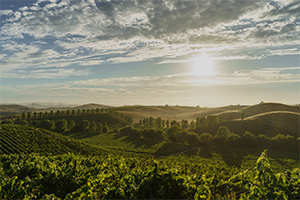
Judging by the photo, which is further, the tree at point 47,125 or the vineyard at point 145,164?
the tree at point 47,125

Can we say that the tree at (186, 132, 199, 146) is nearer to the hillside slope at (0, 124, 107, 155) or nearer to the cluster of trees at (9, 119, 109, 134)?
the hillside slope at (0, 124, 107, 155)

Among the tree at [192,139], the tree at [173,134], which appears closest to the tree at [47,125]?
the tree at [173,134]

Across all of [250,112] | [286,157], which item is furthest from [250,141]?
[250,112]

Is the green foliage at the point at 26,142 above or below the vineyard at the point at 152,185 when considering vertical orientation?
below

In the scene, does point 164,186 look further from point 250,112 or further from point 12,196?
point 250,112

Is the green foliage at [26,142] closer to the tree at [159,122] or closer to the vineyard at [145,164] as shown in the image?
the vineyard at [145,164]

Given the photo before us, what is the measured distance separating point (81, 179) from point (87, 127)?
11539cm

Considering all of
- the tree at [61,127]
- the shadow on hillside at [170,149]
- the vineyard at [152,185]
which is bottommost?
the shadow on hillside at [170,149]

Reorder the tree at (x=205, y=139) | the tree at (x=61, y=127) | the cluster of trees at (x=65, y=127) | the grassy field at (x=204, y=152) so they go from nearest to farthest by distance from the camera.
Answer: the grassy field at (x=204, y=152)
the tree at (x=205, y=139)
the cluster of trees at (x=65, y=127)
the tree at (x=61, y=127)

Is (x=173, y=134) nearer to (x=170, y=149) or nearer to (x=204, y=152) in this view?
(x=170, y=149)

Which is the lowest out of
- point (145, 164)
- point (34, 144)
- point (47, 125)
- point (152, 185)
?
point (34, 144)

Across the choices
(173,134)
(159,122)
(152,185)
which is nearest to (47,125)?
(173,134)

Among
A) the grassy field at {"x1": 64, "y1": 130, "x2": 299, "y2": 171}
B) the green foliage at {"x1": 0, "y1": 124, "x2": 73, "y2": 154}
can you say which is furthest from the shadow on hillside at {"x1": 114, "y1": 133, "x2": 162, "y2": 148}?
the green foliage at {"x1": 0, "y1": 124, "x2": 73, "y2": 154}

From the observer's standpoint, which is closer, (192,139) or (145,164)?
(145,164)
